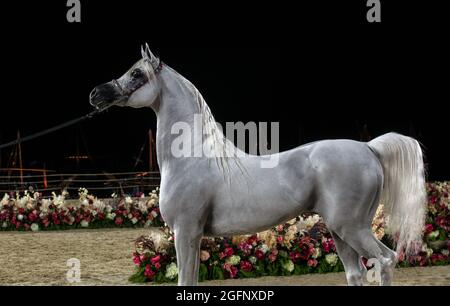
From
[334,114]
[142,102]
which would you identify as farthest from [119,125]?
[142,102]

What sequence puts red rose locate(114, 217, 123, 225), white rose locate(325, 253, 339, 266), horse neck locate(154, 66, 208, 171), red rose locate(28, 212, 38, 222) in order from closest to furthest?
horse neck locate(154, 66, 208, 171) → white rose locate(325, 253, 339, 266) → red rose locate(28, 212, 38, 222) → red rose locate(114, 217, 123, 225)

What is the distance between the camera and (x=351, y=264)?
3.39 metres

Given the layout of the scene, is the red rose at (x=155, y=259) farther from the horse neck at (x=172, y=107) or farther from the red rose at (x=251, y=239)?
the horse neck at (x=172, y=107)

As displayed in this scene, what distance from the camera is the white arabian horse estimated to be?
3.19 m

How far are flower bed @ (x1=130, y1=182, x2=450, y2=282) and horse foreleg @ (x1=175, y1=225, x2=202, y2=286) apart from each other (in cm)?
200

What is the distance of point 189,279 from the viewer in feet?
10.4

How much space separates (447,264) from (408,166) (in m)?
3.14

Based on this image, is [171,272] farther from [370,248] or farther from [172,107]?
[370,248]

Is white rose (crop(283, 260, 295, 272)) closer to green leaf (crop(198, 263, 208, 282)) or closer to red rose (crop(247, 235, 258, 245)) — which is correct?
red rose (crop(247, 235, 258, 245))

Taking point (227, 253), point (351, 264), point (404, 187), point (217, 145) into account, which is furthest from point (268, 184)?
point (227, 253)

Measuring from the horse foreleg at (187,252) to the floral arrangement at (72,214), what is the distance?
674cm

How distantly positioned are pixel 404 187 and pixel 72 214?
26.5 ft

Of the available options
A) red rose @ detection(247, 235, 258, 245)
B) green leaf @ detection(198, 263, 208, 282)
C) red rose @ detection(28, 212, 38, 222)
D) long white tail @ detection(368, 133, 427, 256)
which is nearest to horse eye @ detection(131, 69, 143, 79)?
long white tail @ detection(368, 133, 427, 256)

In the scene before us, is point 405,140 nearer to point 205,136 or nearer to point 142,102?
point 205,136
